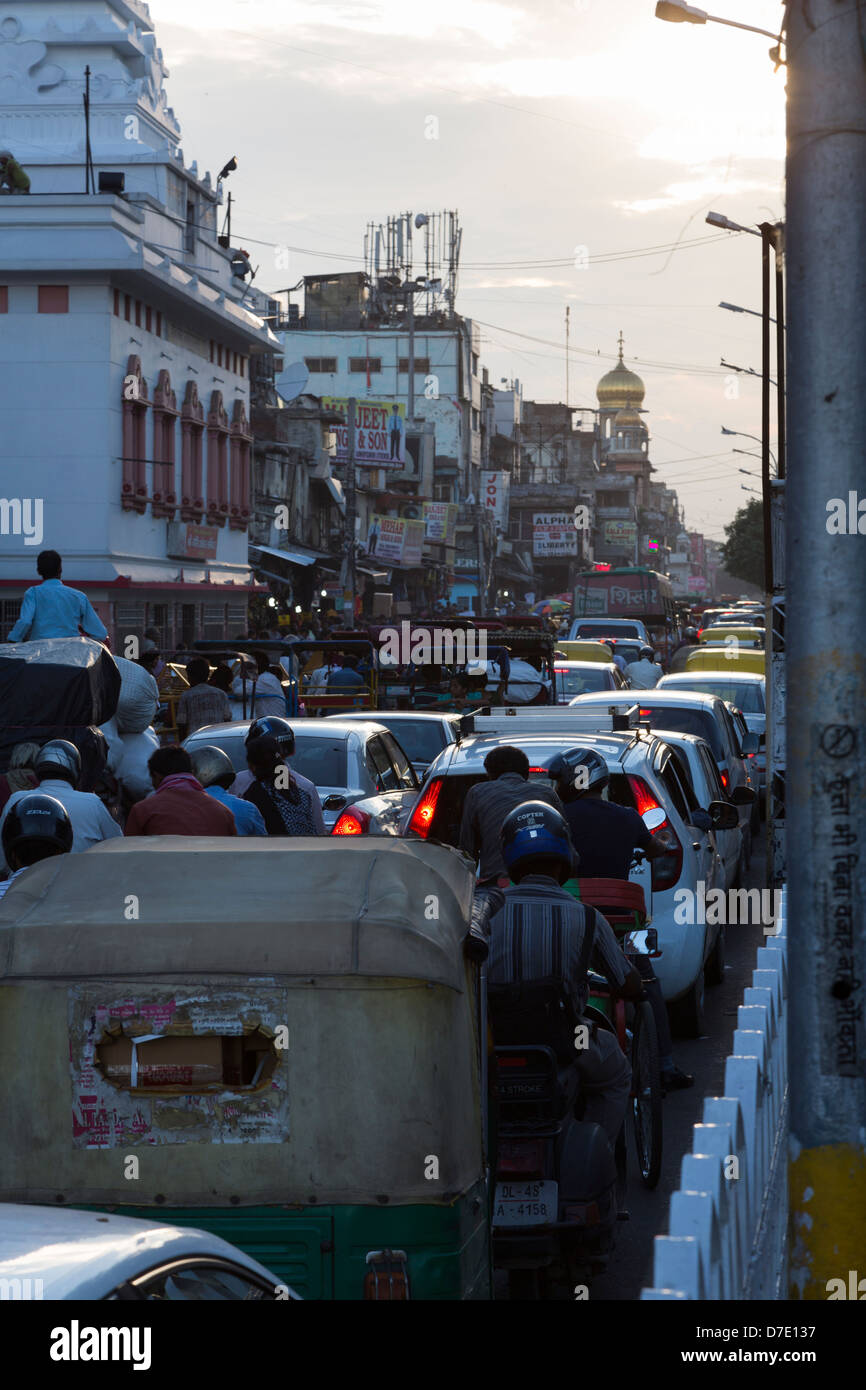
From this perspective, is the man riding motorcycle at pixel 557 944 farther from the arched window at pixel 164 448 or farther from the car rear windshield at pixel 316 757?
the arched window at pixel 164 448

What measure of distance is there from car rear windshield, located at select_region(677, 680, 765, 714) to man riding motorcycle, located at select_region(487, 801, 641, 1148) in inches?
651

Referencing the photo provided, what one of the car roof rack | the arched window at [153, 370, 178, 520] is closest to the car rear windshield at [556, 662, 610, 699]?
the arched window at [153, 370, 178, 520]

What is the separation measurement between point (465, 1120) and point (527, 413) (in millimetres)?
144713

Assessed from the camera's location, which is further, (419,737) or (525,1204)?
(419,737)

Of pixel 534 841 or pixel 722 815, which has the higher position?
pixel 534 841

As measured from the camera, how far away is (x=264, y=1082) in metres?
4.65

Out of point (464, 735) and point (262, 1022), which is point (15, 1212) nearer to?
point (262, 1022)

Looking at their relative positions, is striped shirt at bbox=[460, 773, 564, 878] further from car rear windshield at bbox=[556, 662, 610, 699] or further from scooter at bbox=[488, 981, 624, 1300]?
car rear windshield at bbox=[556, 662, 610, 699]

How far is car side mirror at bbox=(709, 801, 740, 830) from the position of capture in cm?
1115

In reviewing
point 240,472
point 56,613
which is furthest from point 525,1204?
point 240,472

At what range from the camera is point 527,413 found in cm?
14738

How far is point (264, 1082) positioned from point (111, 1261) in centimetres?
157

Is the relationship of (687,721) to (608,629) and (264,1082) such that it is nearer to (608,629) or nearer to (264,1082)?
(264,1082)
